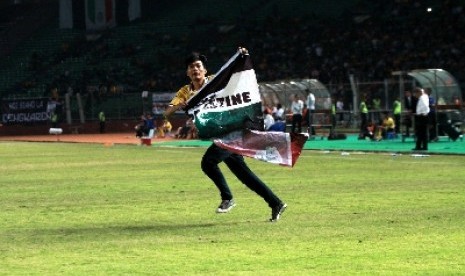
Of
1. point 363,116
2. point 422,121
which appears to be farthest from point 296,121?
point 422,121

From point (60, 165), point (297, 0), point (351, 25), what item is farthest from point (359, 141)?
point (297, 0)

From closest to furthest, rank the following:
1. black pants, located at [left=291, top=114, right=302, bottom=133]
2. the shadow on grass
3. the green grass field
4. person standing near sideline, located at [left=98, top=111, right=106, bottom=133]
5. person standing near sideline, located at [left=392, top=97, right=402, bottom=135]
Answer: the green grass field → the shadow on grass → person standing near sideline, located at [left=392, top=97, right=402, bottom=135] → black pants, located at [left=291, top=114, right=302, bottom=133] → person standing near sideline, located at [left=98, top=111, right=106, bottom=133]

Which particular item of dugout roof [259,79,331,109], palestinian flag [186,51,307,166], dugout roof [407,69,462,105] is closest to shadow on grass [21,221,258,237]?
palestinian flag [186,51,307,166]

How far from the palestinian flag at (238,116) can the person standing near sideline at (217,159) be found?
0.46 ft

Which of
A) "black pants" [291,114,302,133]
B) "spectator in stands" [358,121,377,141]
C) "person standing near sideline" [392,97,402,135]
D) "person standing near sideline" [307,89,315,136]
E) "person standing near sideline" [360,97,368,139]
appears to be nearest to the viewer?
"spectator in stands" [358,121,377,141]

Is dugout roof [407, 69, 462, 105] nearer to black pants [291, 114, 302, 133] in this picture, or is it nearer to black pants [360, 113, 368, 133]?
black pants [360, 113, 368, 133]

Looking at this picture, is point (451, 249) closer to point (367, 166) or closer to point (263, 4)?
point (367, 166)

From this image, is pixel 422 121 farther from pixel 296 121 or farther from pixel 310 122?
pixel 310 122

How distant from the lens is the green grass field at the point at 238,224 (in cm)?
1034

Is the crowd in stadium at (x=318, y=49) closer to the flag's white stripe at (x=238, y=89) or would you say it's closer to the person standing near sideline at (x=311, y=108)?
the person standing near sideline at (x=311, y=108)

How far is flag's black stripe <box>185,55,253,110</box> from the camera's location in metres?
14.5

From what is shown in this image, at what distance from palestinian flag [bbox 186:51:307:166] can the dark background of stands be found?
3831 cm

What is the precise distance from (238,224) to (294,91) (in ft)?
128

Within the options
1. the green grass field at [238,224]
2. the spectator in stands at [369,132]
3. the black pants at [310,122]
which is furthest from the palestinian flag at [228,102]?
the black pants at [310,122]
